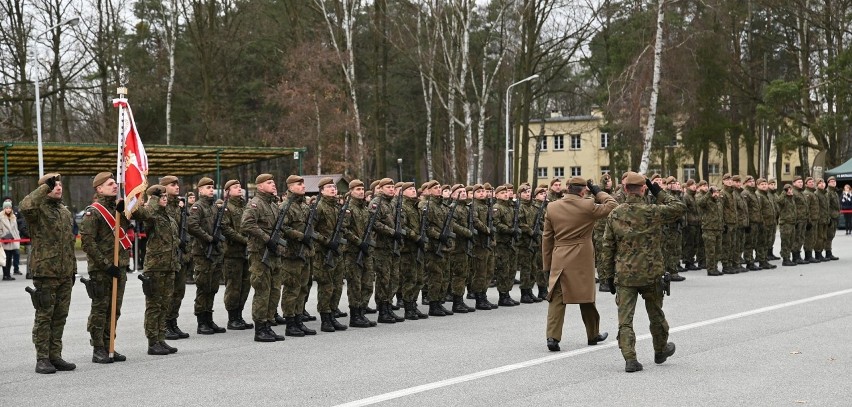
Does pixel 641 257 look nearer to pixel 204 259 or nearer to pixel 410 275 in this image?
pixel 410 275

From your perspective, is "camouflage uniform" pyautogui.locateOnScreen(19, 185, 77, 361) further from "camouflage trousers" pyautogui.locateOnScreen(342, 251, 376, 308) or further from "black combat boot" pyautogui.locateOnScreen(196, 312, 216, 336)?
"camouflage trousers" pyautogui.locateOnScreen(342, 251, 376, 308)

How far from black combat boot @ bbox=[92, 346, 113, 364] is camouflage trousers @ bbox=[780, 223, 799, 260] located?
15.8 m

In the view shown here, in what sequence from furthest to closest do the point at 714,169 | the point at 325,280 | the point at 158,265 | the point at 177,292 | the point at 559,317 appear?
the point at 714,169
the point at 325,280
the point at 177,292
the point at 158,265
the point at 559,317

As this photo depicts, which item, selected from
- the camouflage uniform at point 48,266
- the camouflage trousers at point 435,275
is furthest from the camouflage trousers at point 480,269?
the camouflage uniform at point 48,266

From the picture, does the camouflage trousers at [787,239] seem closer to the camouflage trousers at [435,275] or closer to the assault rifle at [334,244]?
the camouflage trousers at [435,275]

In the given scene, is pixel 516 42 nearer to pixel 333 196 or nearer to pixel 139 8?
pixel 139 8

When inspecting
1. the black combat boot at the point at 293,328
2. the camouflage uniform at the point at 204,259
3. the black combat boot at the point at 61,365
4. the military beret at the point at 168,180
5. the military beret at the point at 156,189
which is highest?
the military beret at the point at 168,180

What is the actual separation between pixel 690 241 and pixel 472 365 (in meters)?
12.4

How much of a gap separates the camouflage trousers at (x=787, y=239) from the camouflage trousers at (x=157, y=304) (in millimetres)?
14924

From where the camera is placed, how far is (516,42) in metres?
41.7

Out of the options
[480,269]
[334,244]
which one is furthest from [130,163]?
[480,269]

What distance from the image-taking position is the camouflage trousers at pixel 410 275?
1326cm

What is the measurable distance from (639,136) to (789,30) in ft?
29.7

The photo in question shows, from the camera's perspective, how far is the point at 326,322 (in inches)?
476
